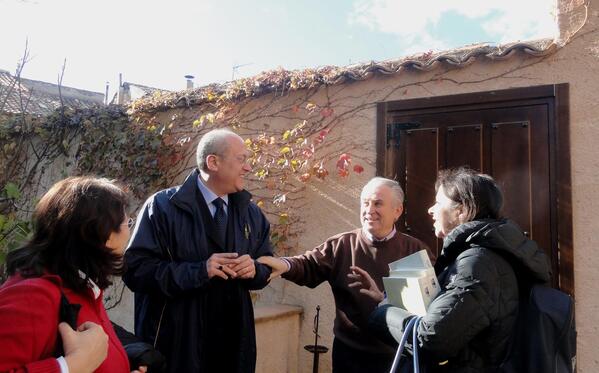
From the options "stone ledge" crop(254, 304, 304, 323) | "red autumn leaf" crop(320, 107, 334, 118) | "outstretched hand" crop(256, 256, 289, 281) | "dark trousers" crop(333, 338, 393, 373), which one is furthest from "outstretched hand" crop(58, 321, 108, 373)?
"red autumn leaf" crop(320, 107, 334, 118)

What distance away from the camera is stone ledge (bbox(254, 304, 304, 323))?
3.73 metres

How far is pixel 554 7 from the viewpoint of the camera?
3488 mm

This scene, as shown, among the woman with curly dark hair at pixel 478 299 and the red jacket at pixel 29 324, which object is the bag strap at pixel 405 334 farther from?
the red jacket at pixel 29 324

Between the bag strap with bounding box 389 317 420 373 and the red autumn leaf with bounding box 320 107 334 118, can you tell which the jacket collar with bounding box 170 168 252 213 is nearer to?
the bag strap with bounding box 389 317 420 373

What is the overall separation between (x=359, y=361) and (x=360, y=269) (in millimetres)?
480

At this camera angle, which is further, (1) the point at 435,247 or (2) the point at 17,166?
(2) the point at 17,166

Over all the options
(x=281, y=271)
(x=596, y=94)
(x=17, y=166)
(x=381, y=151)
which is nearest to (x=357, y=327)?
(x=281, y=271)

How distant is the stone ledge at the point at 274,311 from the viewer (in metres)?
3.73

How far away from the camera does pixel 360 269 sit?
2676 millimetres

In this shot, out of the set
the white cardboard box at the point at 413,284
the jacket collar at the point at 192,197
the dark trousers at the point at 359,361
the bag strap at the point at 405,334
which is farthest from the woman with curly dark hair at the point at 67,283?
the dark trousers at the point at 359,361

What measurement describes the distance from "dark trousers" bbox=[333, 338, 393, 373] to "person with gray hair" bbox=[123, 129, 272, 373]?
524mm

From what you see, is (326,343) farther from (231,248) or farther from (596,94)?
(596,94)

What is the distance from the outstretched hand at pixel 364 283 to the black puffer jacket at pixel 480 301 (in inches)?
33.2

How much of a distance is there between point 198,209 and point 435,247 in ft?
6.65
